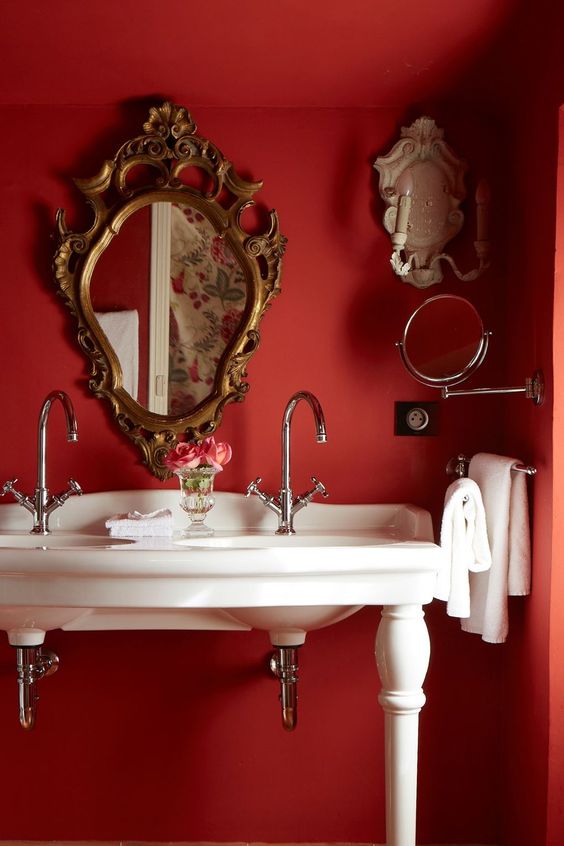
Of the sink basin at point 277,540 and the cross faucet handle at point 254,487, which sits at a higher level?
the cross faucet handle at point 254,487

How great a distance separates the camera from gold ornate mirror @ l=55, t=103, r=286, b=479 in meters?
2.15

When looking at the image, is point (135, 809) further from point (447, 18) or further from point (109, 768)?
point (447, 18)

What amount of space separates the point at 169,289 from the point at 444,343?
2.21 ft

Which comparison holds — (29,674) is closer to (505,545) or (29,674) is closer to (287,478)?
(287,478)

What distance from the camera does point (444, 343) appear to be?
205cm

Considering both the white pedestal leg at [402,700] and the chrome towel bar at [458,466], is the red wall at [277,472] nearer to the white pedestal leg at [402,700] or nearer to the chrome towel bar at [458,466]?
the chrome towel bar at [458,466]

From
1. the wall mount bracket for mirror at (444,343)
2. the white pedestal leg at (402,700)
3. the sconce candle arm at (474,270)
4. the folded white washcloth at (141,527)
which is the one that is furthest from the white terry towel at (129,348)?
the white pedestal leg at (402,700)

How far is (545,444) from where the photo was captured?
1856 millimetres

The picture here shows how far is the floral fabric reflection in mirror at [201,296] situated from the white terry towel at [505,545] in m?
0.72

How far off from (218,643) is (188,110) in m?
1.31

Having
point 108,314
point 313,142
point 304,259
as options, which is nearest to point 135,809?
point 108,314

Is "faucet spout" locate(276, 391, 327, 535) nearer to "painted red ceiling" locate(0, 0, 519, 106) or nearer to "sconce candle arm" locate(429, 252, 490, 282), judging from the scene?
"sconce candle arm" locate(429, 252, 490, 282)

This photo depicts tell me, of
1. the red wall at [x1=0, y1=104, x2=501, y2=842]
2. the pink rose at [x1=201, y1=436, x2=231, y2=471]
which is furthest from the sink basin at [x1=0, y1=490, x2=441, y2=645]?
the red wall at [x1=0, y1=104, x2=501, y2=842]

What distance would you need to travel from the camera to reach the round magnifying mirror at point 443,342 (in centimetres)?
203
